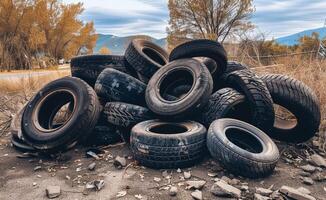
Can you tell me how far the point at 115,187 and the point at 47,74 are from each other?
7521 mm

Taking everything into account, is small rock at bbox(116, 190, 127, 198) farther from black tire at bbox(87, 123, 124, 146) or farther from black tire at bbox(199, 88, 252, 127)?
black tire at bbox(199, 88, 252, 127)

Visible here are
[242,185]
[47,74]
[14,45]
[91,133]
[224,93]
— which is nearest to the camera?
[242,185]

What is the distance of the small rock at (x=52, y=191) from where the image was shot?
3100 millimetres

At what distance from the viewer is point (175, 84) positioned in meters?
5.30

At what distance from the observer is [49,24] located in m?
26.0

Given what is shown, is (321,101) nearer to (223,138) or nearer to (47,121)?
(223,138)

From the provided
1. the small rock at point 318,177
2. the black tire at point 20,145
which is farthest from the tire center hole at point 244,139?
the black tire at point 20,145

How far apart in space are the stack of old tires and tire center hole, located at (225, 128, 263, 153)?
0.05 ft

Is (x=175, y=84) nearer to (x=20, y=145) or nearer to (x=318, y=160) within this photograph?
(x=318, y=160)

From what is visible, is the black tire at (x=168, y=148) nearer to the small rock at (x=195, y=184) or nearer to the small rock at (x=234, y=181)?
the small rock at (x=195, y=184)

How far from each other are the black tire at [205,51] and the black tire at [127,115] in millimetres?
1229

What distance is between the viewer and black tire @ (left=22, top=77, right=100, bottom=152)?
4105 mm

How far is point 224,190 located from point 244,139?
1198 mm

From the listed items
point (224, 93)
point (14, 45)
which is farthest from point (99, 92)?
point (14, 45)
